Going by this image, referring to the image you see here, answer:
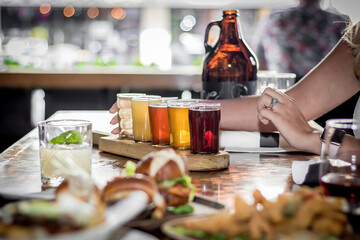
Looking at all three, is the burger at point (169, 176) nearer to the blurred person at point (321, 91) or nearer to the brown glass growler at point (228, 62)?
the blurred person at point (321, 91)

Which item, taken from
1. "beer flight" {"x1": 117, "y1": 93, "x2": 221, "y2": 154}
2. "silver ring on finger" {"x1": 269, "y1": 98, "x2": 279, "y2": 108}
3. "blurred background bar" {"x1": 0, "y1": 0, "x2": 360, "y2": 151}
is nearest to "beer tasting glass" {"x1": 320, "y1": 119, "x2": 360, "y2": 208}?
"beer flight" {"x1": 117, "y1": 93, "x2": 221, "y2": 154}

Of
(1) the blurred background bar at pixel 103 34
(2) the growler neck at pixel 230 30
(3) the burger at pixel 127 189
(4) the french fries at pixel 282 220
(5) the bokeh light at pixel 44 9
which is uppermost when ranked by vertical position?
(5) the bokeh light at pixel 44 9

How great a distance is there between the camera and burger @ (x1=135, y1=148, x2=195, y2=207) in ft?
2.74

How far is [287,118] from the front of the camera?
55.3 inches

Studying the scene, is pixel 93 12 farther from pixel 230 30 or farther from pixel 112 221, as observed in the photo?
pixel 112 221

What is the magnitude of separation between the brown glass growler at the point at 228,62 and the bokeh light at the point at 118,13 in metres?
4.26

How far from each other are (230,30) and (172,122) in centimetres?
51

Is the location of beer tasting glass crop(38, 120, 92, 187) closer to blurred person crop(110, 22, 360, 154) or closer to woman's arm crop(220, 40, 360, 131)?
blurred person crop(110, 22, 360, 154)

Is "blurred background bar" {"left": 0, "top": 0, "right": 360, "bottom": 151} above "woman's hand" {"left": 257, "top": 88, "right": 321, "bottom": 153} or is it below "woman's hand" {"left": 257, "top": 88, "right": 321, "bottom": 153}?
above

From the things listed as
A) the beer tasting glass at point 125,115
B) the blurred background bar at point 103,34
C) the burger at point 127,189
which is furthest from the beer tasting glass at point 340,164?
the blurred background bar at point 103,34

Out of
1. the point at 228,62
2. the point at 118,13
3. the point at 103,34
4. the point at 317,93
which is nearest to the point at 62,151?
the point at 228,62

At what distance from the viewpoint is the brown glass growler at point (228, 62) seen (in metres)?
1.69

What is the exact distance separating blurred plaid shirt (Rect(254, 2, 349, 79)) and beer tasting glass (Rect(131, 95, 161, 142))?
8.69 ft

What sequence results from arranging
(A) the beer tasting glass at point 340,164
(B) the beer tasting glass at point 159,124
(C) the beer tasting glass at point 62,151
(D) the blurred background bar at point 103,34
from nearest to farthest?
(A) the beer tasting glass at point 340,164 < (C) the beer tasting glass at point 62,151 < (B) the beer tasting glass at point 159,124 < (D) the blurred background bar at point 103,34
